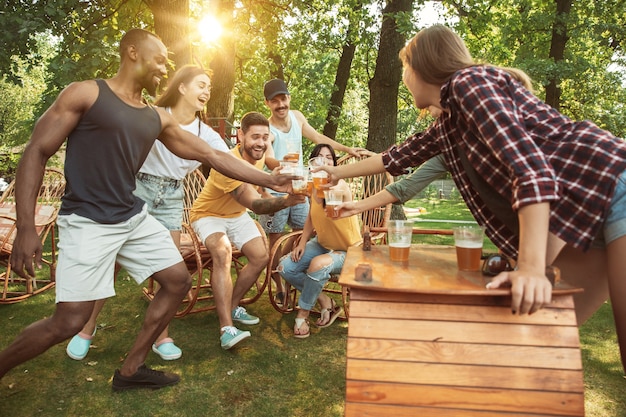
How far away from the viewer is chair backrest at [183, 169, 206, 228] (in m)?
5.40

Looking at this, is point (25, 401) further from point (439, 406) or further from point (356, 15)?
point (356, 15)

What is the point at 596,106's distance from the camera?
18.3m

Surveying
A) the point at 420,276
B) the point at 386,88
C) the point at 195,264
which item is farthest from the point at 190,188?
the point at 386,88

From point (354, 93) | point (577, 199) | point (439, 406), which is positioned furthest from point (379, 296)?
point (354, 93)

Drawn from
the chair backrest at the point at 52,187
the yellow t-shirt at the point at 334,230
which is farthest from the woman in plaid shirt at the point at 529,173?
the chair backrest at the point at 52,187

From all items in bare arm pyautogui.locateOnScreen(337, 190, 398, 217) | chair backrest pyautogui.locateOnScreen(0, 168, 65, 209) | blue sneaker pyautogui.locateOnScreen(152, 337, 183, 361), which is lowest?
blue sneaker pyautogui.locateOnScreen(152, 337, 183, 361)

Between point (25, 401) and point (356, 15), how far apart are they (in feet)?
31.6

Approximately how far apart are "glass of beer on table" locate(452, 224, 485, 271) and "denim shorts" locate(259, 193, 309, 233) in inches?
119

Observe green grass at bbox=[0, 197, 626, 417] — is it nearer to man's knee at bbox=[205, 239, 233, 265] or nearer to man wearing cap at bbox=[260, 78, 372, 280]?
man's knee at bbox=[205, 239, 233, 265]

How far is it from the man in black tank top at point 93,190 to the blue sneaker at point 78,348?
3.13 feet

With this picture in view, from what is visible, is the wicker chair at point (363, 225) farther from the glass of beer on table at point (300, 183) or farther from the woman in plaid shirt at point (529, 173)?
the woman in plaid shirt at point (529, 173)

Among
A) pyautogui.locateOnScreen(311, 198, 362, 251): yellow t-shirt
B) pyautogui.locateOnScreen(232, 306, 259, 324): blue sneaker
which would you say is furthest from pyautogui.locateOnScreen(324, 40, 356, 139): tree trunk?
pyautogui.locateOnScreen(232, 306, 259, 324): blue sneaker

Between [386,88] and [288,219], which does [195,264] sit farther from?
[386,88]

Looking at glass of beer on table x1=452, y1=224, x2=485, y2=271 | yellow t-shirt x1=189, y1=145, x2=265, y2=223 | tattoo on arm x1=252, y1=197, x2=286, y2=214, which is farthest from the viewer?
yellow t-shirt x1=189, y1=145, x2=265, y2=223
